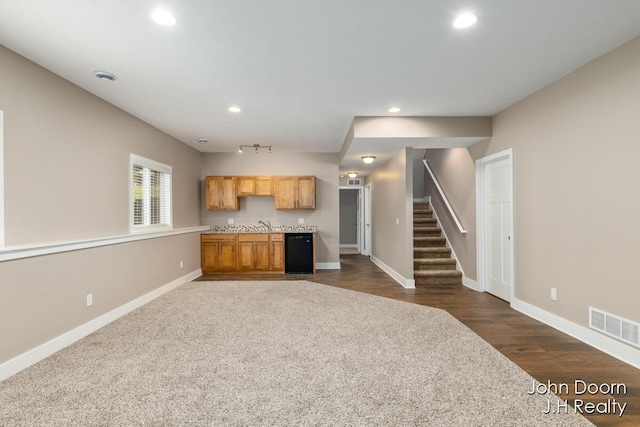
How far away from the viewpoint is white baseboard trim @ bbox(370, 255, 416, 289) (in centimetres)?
530

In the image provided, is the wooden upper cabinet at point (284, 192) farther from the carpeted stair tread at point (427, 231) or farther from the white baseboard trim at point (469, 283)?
the white baseboard trim at point (469, 283)

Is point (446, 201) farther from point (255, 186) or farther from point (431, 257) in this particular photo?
point (255, 186)

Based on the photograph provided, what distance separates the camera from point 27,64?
275 centimetres

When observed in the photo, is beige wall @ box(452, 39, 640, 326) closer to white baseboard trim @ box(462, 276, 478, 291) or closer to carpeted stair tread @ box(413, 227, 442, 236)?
white baseboard trim @ box(462, 276, 478, 291)

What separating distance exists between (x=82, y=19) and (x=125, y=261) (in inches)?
113

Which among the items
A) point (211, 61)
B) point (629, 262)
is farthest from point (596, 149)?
point (211, 61)

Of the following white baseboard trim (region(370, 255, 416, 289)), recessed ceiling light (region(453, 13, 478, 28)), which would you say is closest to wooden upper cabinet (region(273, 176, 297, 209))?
white baseboard trim (region(370, 255, 416, 289))

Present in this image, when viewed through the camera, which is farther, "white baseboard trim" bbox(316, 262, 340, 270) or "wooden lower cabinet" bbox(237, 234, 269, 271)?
"white baseboard trim" bbox(316, 262, 340, 270)

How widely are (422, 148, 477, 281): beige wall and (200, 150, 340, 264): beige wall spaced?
2313mm

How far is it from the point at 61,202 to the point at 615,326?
5.35 metres

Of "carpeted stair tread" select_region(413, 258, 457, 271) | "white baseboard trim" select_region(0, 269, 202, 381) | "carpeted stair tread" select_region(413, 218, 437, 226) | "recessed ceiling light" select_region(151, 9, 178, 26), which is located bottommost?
"white baseboard trim" select_region(0, 269, 202, 381)

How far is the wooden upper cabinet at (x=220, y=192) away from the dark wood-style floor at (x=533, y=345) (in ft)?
10.3

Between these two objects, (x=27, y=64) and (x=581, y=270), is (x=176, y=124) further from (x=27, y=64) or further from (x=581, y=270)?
(x=581, y=270)

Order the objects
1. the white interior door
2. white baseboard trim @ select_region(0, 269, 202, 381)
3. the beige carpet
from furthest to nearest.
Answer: the white interior door
white baseboard trim @ select_region(0, 269, 202, 381)
the beige carpet
